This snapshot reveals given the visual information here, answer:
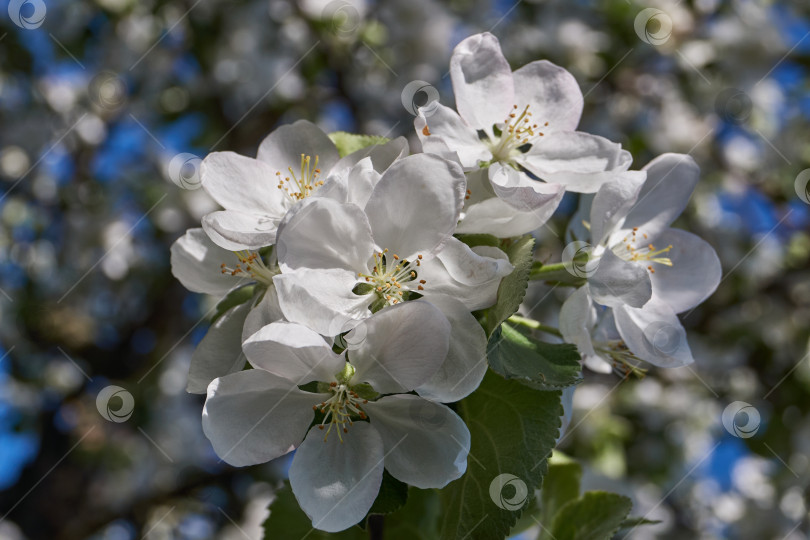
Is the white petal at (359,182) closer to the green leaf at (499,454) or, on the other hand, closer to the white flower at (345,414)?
the white flower at (345,414)

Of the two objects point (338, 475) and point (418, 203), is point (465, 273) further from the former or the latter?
point (338, 475)

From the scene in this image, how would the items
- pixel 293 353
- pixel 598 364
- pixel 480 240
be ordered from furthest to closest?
pixel 598 364 < pixel 480 240 < pixel 293 353

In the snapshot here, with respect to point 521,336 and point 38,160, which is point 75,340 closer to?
point 38,160

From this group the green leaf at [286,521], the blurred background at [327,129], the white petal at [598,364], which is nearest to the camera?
the white petal at [598,364]

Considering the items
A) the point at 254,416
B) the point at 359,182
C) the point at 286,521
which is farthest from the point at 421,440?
the point at 286,521

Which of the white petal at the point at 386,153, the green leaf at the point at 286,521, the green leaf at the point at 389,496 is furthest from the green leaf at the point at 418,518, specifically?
the white petal at the point at 386,153

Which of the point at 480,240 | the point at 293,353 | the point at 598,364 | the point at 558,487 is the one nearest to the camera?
the point at 293,353

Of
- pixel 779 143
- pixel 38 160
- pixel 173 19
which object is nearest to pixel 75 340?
pixel 38 160
